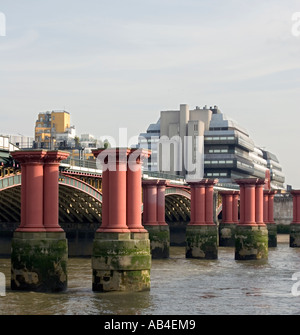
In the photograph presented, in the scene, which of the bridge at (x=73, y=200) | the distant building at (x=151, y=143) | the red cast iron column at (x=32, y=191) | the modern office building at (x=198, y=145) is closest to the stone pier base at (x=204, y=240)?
the bridge at (x=73, y=200)

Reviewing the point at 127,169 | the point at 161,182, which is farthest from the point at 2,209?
the point at 127,169

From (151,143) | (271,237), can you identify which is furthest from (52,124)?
(271,237)

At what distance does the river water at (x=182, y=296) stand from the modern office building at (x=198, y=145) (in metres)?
109

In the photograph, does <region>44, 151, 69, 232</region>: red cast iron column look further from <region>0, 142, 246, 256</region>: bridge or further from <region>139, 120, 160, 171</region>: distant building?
<region>139, 120, 160, 171</region>: distant building

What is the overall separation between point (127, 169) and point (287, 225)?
102m

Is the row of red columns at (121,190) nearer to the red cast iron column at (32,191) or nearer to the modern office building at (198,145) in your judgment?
the red cast iron column at (32,191)

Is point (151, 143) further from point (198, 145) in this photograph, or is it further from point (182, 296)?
point (182, 296)

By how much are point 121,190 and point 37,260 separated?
5.60 meters

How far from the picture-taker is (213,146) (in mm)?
182750

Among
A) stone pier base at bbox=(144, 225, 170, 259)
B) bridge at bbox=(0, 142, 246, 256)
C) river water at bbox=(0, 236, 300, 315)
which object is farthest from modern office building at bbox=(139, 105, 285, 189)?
river water at bbox=(0, 236, 300, 315)

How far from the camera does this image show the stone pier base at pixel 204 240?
7675 cm

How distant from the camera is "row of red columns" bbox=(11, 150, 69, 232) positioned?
143ft

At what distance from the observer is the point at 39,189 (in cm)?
4391
